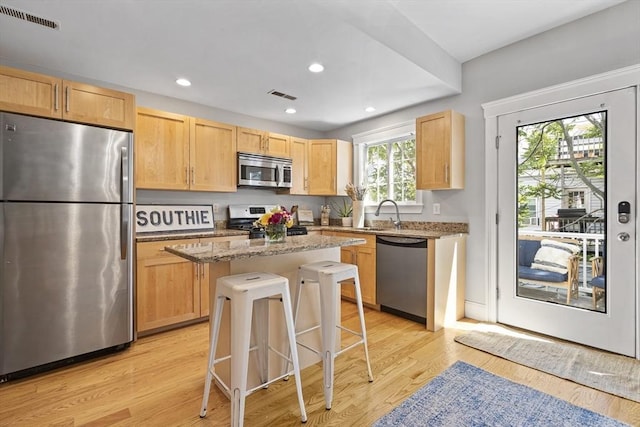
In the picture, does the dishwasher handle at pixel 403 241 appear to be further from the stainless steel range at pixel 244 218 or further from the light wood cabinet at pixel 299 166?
the light wood cabinet at pixel 299 166

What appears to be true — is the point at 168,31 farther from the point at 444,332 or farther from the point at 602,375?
the point at 602,375

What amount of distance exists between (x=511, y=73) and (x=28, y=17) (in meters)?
3.82

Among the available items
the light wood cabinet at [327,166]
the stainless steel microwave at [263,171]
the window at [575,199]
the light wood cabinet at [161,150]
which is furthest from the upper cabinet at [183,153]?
the window at [575,199]

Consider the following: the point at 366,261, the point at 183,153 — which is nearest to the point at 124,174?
the point at 183,153

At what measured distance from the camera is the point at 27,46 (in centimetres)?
234

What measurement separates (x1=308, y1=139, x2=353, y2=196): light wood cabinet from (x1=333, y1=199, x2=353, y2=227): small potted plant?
10.8 inches

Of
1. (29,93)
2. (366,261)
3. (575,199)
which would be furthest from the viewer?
(366,261)

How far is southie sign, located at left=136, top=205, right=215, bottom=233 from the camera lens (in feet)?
10.4

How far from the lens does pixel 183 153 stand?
3258mm

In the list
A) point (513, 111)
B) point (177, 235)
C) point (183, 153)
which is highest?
point (513, 111)

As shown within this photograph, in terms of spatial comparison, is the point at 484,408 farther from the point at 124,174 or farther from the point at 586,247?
the point at 124,174

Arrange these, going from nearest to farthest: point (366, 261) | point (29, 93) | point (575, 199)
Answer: point (29, 93), point (575, 199), point (366, 261)

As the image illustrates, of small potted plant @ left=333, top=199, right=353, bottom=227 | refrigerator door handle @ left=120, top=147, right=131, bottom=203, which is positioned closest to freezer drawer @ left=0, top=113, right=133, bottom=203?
refrigerator door handle @ left=120, top=147, right=131, bottom=203

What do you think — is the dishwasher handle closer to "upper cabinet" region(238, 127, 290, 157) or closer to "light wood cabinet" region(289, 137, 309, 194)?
"light wood cabinet" region(289, 137, 309, 194)
